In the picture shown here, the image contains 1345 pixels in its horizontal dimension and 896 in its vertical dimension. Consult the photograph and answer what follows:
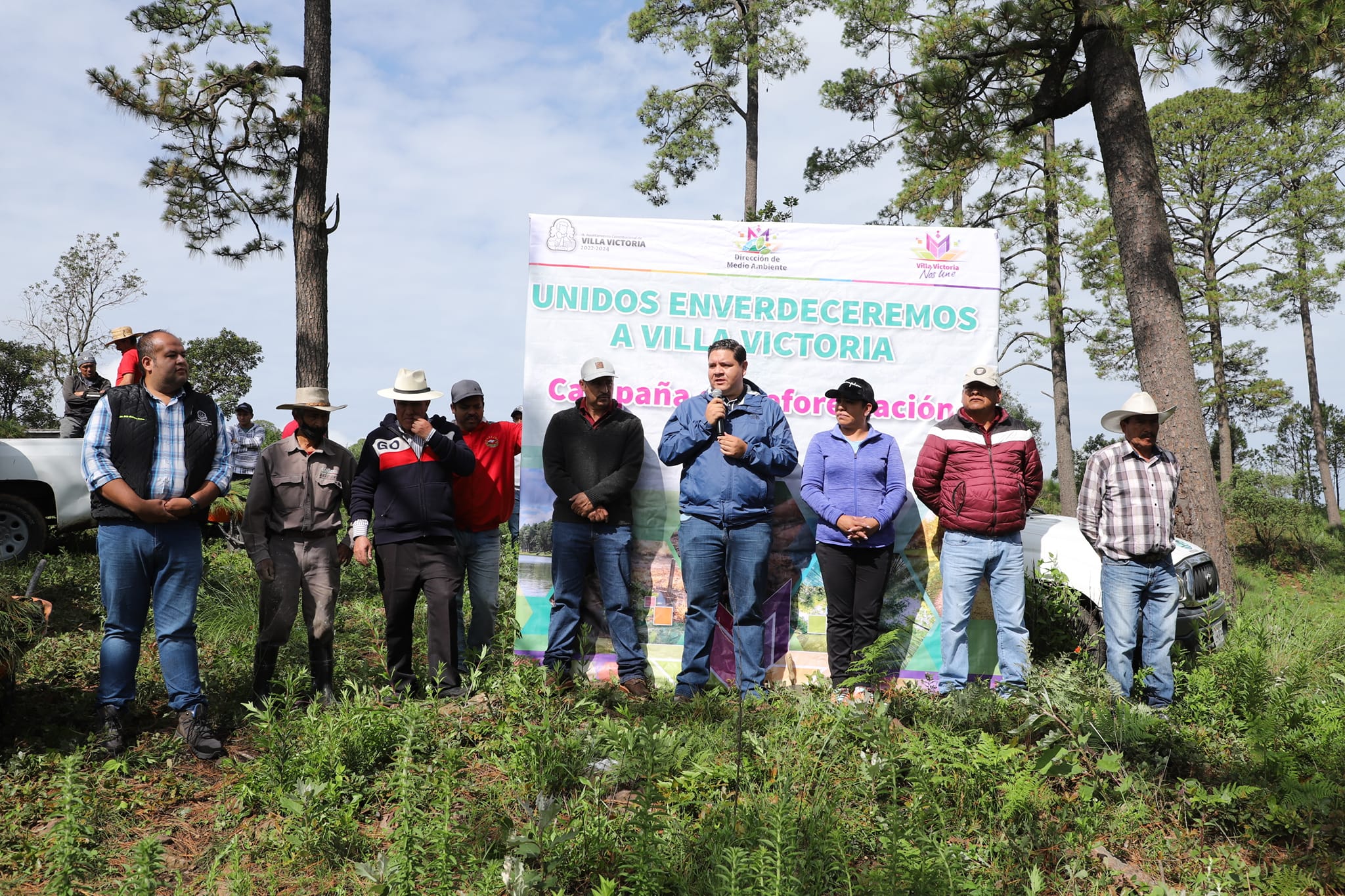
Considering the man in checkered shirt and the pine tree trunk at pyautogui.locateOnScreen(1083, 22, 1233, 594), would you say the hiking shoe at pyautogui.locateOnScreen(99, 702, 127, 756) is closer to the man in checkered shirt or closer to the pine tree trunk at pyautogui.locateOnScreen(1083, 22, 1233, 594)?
the man in checkered shirt

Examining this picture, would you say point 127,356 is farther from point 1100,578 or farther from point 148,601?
point 1100,578

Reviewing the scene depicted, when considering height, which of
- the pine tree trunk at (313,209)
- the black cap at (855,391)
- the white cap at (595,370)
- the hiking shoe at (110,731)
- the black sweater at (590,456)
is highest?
the pine tree trunk at (313,209)

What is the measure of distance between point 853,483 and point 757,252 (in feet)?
5.54

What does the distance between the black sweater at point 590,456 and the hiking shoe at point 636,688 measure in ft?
3.19

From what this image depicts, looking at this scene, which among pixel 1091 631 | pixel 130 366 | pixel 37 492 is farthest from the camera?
pixel 37 492

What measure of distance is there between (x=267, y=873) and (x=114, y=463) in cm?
228

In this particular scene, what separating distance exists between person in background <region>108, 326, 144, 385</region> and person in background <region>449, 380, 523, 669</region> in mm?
2144

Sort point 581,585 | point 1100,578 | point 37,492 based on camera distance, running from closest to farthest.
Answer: point 581,585, point 1100,578, point 37,492

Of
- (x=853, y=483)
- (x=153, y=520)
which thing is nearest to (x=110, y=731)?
(x=153, y=520)

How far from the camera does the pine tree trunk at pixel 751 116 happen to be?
15.7 metres

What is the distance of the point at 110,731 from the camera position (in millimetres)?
4504

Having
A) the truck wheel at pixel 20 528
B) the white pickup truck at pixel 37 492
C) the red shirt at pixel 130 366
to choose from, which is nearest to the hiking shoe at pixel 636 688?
the red shirt at pixel 130 366

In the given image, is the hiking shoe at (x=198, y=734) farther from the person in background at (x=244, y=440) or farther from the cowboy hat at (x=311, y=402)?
the person in background at (x=244, y=440)

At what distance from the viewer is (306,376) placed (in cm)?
906
